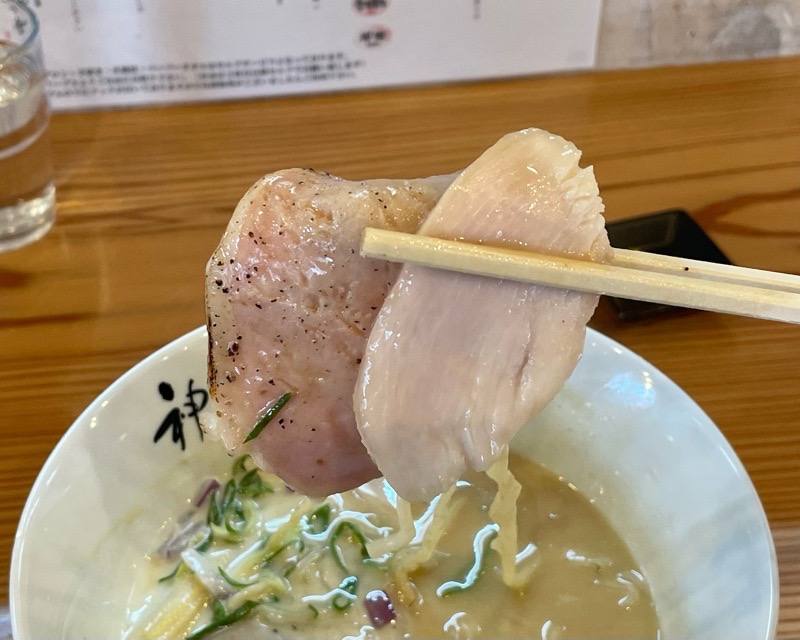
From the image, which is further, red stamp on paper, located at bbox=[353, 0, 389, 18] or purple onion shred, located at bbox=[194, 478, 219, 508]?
red stamp on paper, located at bbox=[353, 0, 389, 18]

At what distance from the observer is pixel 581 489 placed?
1188 millimetres

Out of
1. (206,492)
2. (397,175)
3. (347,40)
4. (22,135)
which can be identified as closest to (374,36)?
(347,40)

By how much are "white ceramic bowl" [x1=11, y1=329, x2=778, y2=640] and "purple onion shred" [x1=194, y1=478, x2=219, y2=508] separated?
2 cm

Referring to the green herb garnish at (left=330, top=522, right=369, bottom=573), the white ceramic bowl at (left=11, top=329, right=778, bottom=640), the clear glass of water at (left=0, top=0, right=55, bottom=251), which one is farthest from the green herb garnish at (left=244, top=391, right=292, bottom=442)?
the clear glass of water at (left=0, top=0, right=55, bottom=251)

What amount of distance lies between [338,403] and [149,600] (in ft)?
1.55

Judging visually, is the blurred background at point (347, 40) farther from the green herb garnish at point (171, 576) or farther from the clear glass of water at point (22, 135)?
the green herb garnish at point (171, 576)

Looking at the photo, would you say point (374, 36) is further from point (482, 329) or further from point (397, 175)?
point (482, 329)

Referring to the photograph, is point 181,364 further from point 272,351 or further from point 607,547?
point 607,547

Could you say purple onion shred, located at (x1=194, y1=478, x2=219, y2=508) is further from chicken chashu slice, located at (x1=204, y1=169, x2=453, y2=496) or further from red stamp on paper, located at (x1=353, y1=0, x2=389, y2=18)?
red stamp on paper, located at (x1=353, y1=0, x2=389, y2=18)

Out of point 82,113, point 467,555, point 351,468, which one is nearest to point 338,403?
point 351,468

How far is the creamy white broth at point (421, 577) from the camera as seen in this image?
1043 mm

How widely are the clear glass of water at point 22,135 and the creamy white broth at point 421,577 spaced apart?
697 mm

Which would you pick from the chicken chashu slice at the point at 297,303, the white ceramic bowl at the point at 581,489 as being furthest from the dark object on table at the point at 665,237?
the chicken chashu slice at the point at 297,303

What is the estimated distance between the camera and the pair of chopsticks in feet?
2.19
